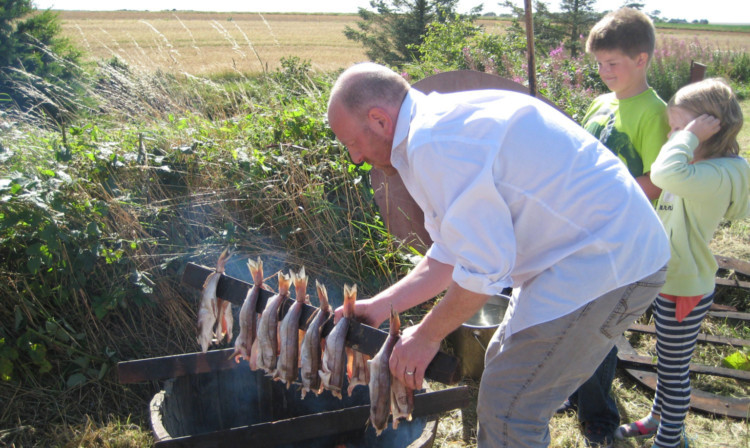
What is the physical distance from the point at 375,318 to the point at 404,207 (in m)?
2.24

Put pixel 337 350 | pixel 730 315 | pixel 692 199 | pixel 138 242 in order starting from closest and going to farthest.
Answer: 1. pixel 337 350
2. pixel 692 199
3. pixel 138 242
4. pixel 730 315

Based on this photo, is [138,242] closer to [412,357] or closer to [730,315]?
[412,357]

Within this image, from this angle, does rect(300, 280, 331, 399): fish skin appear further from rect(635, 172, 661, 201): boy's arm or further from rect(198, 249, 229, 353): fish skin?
rect(635, 172, 661, 201): boy's arm

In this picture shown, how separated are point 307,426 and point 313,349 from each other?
0.39m

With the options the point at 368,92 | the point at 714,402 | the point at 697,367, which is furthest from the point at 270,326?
the point at 697,367

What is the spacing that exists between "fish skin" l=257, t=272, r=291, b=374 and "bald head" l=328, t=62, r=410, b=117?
842 mm

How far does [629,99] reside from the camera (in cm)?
311

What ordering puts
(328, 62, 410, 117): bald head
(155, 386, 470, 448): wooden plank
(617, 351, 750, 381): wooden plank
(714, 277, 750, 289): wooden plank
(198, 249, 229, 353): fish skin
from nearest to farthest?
1. (328, 62, 410, 117): bald head
2. (155, 386, 470, 448): wooden plank
3. (198, 249, 229, 353): fish skin
4. (617, 351, 750, 381): wooden plank
5. (714, 277, 750, 289): wooden plank

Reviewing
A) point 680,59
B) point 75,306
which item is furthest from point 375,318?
point 680,59

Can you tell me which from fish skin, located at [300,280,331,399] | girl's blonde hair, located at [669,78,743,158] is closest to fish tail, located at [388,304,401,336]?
fish skin, located at [300,280,331,399]

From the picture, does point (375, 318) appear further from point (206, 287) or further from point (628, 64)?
point (628, 64)

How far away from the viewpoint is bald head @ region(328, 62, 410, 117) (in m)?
1.88

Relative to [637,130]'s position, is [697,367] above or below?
below

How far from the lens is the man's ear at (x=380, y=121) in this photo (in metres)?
1.89
